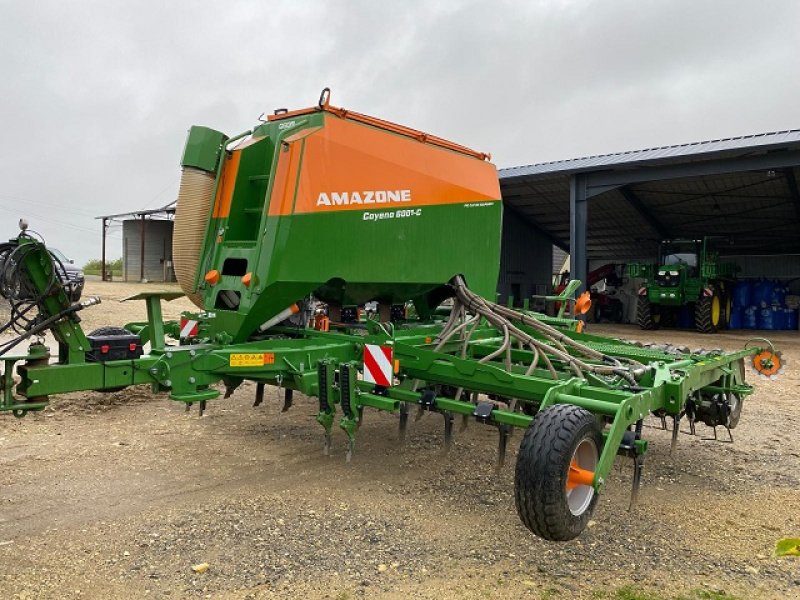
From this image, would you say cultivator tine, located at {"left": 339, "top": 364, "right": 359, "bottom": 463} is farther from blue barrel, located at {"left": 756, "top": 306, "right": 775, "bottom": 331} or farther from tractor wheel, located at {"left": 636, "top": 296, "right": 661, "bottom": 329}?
blue barrel, located at {"left": 756, "top": 306, "right": 775, "bottom": 331}

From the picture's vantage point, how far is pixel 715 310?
16.7 m

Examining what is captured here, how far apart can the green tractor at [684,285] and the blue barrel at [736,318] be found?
5.23 feet

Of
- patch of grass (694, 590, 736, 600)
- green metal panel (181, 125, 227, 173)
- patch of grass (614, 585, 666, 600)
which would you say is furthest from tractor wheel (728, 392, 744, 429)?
green metal panel (181, 125, 227, 173)

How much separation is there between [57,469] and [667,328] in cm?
1657

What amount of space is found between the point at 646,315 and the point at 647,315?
Answer: 0.09 feet

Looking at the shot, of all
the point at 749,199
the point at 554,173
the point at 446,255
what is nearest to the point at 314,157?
the point at 446,255

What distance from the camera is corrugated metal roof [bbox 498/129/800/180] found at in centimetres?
1205

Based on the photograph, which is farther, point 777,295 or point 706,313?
point 777,295

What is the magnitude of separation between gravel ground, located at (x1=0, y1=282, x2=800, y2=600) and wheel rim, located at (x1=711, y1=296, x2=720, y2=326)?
11632mm

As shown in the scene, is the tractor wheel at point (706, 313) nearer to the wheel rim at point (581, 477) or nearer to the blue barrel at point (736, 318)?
the blue barrel at point (736, 318)

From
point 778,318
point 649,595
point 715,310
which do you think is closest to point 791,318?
point 778,318

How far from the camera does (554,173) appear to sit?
14914mm

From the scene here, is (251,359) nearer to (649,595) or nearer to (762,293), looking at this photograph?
(649,595)

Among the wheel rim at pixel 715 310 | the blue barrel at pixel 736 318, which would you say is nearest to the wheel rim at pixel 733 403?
the wheel rim at pixel 715 310
